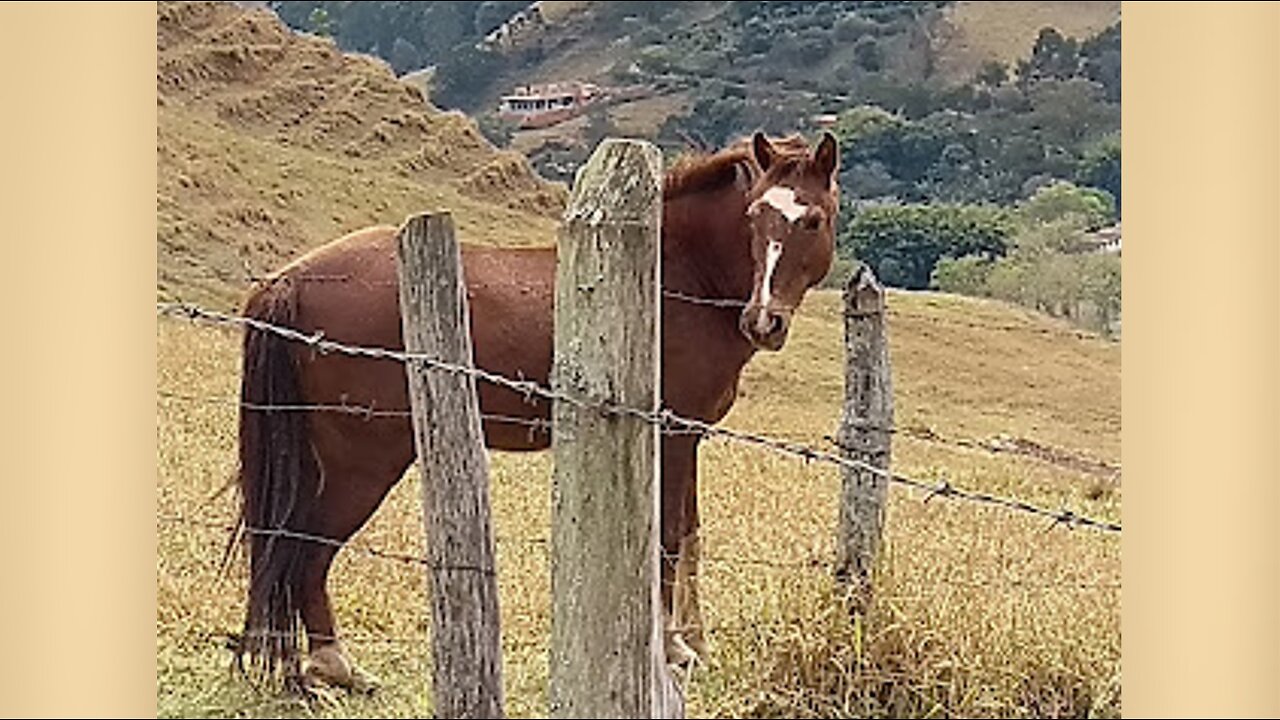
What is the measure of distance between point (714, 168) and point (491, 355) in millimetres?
590

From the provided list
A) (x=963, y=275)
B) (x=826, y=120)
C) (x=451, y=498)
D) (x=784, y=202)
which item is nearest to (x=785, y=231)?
(x=784, y=202)

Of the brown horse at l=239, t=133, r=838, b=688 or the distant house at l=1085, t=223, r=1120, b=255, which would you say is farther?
the distant house at l=1085, t=223, r=1120, b=255

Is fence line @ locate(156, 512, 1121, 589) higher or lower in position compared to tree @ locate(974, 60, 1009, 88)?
lower

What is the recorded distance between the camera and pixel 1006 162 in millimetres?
5609

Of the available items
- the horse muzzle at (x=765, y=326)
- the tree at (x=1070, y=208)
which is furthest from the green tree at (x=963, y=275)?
the horse muzzle at (x=765, y=326)

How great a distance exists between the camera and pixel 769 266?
3.79m

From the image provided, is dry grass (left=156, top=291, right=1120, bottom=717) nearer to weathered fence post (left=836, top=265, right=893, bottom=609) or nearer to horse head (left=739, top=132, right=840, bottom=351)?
weathered fence post (left=836, top=265, right=893, bottom=609)

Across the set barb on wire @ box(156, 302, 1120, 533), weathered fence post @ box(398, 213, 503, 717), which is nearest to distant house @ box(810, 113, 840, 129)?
barb on wire @ box(156, 302, 1120, 533)

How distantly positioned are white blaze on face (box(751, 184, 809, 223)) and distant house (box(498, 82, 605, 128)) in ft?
5.32

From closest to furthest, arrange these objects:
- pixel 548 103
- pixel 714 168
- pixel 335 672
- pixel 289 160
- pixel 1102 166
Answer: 1. pixel 335 672
2. pixel 714 168
3. pixel 1102 166
4. pixel 548 103
5. pixel 289 160

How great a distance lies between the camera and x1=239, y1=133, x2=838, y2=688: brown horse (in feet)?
12.6
